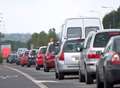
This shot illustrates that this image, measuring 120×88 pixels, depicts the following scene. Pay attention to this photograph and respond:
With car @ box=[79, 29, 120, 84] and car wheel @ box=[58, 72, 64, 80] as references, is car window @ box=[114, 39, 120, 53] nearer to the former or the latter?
car @ box=[79, 29, 120, 84]

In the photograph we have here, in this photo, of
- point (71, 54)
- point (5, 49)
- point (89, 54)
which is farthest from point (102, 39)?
point (5, 49)

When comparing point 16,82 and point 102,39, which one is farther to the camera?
point 16,82

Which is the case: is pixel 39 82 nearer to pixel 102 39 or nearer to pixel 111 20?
pixel 102 39

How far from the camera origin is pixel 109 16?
129875mm

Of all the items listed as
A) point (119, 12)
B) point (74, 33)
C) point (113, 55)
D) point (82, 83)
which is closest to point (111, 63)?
point (113, 55)

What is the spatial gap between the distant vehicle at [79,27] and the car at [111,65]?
18.2m

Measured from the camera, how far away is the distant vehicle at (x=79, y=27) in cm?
3750

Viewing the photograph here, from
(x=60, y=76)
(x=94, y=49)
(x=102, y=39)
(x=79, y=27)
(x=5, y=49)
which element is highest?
(x=79, y=27)

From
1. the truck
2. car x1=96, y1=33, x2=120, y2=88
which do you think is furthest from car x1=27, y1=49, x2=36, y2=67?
the truck

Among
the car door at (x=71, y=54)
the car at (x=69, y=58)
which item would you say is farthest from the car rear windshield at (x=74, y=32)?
the car door at (x=71, y=54)

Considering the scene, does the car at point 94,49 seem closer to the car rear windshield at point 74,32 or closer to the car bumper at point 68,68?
the car bumper at point 68,68

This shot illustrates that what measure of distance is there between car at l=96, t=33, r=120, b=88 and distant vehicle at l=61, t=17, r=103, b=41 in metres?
18.2

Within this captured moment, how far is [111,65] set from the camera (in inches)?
698

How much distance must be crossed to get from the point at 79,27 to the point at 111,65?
2013cm
